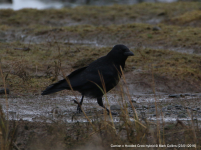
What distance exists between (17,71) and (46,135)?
3767 millimetres

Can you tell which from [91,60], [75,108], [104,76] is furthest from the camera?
[91,60]

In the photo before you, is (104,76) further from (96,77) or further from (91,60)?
(91,60)

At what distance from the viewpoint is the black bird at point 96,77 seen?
210 inches

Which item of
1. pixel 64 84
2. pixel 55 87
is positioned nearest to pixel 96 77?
pixel 64 84

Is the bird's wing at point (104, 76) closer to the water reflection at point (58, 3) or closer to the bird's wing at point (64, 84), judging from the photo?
the bird's wing at point (64, 84)

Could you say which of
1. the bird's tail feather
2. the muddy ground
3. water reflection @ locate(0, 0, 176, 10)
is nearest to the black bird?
the bird's tail feather

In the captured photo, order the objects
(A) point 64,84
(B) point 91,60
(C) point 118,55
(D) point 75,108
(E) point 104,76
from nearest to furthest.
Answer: (A) point 64,84
(E) point 104,76
(C) point 118,55
(D) point 75,108
(B) point 91,60

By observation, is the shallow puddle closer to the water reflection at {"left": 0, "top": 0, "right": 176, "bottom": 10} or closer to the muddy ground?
the muddy ground

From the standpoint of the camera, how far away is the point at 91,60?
29.7ft

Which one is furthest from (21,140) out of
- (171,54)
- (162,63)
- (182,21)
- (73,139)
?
(182,21)

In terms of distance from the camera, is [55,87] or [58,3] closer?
[55,87]

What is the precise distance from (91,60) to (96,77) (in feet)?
11.8

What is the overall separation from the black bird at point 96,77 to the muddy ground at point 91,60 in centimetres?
26

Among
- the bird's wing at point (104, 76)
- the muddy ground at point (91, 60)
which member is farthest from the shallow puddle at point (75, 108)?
the bird's wing at point (104, 76)
